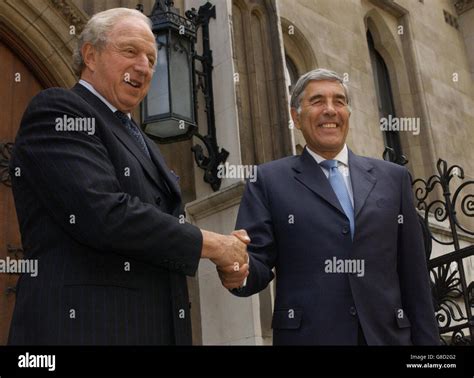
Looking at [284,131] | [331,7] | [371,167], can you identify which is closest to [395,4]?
[331,7]

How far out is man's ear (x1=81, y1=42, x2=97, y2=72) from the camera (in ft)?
8.10

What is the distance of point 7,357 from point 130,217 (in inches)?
21.8

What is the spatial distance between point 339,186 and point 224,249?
0.68 metres

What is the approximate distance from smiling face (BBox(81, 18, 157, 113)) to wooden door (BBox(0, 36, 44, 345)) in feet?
9.52

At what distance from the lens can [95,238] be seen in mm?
2047

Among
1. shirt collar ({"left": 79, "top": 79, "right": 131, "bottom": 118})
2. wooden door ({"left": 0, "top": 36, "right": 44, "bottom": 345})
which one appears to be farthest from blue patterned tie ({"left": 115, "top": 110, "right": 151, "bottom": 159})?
wooden door ({"left": 0, "top": 36, "right": 44, "bottom": 345})

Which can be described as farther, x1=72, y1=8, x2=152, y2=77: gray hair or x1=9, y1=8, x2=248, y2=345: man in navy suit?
x1=72, y1=8, x2=152, y2=77: gray hair

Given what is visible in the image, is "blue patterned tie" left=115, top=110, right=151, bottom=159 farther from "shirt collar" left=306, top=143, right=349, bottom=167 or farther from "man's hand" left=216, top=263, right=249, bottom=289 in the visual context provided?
"shirt collar" left=306, top=143, right=349, bottom=167

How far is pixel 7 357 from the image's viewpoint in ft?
5.92

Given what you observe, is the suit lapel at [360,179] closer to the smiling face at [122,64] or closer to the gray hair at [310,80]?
the gray hair at [310,80]

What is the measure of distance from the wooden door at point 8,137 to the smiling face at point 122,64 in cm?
290

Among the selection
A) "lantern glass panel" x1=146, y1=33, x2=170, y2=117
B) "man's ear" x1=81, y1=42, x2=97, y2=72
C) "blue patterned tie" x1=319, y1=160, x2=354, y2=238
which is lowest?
"blue patterned tie" x1=319, y1=160, x2=354, y2=238

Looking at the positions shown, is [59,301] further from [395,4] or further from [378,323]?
[395,4]

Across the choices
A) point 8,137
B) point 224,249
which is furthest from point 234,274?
point 8,137
